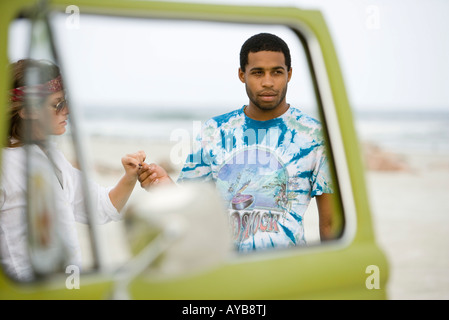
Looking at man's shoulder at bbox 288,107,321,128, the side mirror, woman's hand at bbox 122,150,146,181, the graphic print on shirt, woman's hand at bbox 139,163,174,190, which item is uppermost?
man's shoulder at bbox 288,107,321,128

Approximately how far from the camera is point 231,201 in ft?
5.96

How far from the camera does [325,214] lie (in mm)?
1875

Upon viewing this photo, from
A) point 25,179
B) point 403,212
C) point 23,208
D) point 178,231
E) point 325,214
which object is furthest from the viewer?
point 403,212

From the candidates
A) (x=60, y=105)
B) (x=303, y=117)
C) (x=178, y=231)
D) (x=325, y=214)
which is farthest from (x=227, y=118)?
(x=178, y=231)

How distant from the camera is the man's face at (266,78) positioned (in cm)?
190

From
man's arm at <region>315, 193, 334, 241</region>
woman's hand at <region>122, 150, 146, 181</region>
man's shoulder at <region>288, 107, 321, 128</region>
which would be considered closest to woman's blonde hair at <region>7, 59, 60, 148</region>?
woman's hand at <region>122, 150, 146, 181</region>

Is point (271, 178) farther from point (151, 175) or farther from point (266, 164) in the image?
point (151, 175)

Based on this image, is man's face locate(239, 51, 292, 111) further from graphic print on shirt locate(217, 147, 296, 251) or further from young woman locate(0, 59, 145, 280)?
young woman locate(0, 59, 145, 280)

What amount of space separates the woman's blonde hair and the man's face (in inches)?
27.0

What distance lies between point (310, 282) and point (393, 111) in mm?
22188

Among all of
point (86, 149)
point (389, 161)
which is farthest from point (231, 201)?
point (389, 161)

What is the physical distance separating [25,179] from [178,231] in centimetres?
54

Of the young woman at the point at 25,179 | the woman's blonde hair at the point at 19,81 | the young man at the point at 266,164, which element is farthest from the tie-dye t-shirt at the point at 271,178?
the woman's blonde hair at the point at 19,81

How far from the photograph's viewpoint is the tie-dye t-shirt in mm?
1768
